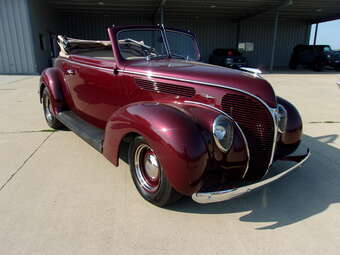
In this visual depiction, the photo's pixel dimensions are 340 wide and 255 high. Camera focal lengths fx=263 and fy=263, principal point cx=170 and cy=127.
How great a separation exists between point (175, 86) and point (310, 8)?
64.8 ft

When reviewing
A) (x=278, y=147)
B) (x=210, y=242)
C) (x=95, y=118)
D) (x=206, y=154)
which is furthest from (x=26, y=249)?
(x=278, y=147)

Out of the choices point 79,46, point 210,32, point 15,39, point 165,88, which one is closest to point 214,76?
point 165,88

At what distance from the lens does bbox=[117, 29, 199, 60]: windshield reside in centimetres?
316

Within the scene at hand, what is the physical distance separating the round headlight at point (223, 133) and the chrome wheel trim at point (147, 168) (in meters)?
0.59

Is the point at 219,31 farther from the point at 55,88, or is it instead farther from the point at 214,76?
the point at 214,76

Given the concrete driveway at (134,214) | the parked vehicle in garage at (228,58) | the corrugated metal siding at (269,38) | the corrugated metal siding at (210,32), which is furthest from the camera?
the corrugated metal siding at (269,38)

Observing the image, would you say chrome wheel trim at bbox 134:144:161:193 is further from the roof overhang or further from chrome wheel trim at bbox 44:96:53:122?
the roof overhang

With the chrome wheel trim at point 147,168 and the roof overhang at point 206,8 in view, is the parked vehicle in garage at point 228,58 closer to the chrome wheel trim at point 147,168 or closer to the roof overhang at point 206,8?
the roof overhang at point 206,8

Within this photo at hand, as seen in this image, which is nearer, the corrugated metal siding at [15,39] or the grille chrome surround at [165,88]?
the grille chrome surround at [165,88]

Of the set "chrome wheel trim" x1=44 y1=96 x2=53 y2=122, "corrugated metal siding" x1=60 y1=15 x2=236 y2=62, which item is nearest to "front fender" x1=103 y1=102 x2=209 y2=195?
"chrome wheel trim" x1=44 y1=96 x2=53 y2=122

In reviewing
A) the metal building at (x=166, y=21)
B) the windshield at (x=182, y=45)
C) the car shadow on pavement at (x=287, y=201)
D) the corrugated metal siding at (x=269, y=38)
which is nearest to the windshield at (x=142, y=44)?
the windshield at (x=182, y=45)

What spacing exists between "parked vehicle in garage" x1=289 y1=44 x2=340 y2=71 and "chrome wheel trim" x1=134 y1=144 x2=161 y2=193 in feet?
62.6

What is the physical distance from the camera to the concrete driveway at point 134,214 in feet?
6.40

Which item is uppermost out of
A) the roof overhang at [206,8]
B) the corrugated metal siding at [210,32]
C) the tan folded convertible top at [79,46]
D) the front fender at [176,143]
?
the roof overhang at [206,8]
